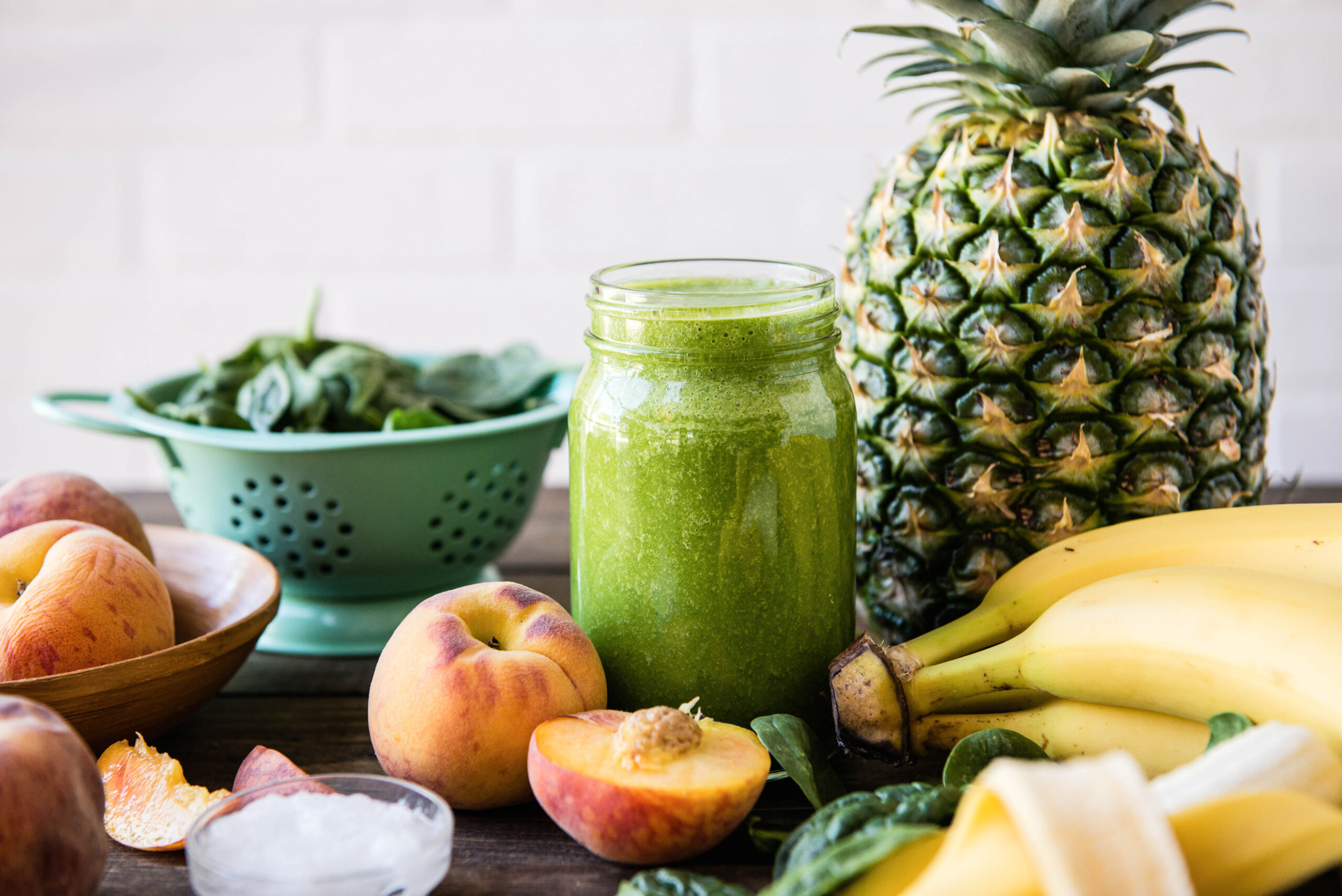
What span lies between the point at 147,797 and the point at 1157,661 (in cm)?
59

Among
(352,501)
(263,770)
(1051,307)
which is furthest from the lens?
(352,501)

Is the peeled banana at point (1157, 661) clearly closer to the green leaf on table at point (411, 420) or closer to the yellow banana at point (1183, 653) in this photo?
the yellow banana at point (1183, 653)

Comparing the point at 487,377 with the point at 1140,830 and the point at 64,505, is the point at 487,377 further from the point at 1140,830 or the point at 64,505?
the point at 1140,830

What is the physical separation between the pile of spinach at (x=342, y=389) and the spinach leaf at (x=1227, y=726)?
0.64m

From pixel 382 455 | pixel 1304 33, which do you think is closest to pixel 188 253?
pixel 382 455

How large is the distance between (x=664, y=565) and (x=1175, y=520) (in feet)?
1.20

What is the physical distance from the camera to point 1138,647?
0.64 metres

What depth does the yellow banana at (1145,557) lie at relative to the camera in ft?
2.38

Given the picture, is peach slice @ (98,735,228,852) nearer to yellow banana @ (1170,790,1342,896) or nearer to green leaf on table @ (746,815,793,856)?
green leaf on table @ (746,815,793,856)

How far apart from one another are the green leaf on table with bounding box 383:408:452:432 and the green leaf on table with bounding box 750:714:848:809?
41 cm

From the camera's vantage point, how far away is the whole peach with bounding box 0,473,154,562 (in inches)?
32.4

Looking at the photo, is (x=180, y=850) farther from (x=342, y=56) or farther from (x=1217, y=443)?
(x=342, y=56)

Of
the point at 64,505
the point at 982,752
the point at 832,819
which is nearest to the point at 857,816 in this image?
the point at 832,819

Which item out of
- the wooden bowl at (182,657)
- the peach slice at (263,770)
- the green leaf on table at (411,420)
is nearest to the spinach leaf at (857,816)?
the peach slice at (263,770)
